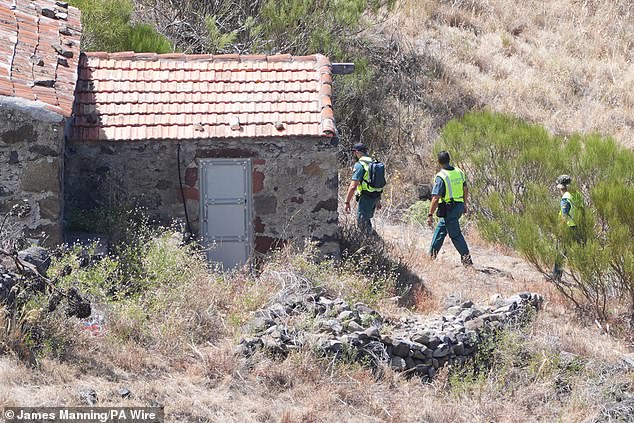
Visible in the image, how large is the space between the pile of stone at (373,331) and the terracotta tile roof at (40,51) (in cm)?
311

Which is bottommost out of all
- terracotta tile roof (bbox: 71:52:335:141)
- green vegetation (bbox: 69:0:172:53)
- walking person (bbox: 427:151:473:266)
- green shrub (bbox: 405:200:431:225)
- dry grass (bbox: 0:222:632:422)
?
dry grass (bbox: 0:222:632:422)

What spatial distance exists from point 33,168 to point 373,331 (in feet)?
12.8

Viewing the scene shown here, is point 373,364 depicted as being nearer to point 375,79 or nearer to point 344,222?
point 344,222

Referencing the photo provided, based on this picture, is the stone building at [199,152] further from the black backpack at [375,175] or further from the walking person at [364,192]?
A: the black backpack at [375,175]

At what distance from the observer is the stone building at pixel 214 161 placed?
1128cm

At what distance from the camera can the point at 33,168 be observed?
32.8 ft

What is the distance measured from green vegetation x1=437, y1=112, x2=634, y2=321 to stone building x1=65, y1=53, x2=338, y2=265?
2.91 metres

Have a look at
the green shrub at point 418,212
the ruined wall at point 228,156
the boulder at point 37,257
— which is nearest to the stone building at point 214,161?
the ruined wall at point 228,156

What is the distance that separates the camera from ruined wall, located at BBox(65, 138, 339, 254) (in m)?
11.3

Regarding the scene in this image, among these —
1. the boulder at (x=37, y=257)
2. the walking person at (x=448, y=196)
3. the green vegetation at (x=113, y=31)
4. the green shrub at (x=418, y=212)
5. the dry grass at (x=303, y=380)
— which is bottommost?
the dry grass at (x=303, y=380)

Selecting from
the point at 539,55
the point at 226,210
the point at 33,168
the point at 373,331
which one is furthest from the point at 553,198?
the point at 539,55

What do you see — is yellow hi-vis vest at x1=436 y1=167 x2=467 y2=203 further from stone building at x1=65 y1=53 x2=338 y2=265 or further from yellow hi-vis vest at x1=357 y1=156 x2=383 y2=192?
stone building at x1=65 y1=53 x2=338 y2=265

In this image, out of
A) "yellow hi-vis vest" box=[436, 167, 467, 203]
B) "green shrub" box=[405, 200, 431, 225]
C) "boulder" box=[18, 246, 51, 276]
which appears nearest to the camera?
"boulder" box=[18, 246, 51, 276]

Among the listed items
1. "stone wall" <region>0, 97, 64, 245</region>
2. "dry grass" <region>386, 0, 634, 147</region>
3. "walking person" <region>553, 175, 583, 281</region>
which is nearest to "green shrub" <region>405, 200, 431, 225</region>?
"dry grass" <region>386, 0, 634, 147</region>
